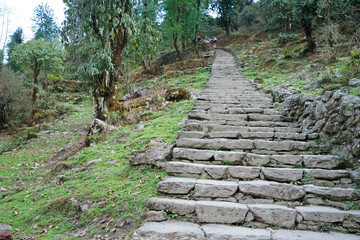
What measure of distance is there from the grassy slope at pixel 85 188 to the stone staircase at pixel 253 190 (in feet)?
1.72

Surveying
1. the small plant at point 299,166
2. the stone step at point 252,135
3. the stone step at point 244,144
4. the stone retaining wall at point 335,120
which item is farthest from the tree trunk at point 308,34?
the small plant at point 299,166

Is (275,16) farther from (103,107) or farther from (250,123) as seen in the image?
(250,123)

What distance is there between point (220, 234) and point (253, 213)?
1.95ft

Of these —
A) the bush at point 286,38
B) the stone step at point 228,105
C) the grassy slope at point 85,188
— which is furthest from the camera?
the bush at point 286,38

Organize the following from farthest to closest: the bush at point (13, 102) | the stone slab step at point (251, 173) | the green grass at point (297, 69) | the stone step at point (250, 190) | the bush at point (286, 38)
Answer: the bush at point (286, 38), the bush at point (13, 102), the green grass at point (297, 69), the stone slab step at point (251, 173), the stone step at point (250, 190)

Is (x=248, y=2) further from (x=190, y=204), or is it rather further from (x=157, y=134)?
(x=190, y=204)

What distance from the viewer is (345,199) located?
10.8ft

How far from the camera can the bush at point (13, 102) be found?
13328mm

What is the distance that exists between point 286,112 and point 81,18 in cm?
714

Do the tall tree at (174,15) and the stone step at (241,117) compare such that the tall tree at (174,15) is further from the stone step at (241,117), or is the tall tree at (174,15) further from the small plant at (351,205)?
the small plant at (351,205)

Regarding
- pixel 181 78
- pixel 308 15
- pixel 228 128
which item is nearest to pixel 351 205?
pixel 228 128

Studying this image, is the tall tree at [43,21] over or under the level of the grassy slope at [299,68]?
over

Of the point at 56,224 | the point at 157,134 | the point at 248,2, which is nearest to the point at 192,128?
the point at 157,134

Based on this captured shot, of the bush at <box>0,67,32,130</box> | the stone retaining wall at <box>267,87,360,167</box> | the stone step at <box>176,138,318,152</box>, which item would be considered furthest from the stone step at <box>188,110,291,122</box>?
the bush at <box>0,67,32,130</box>
